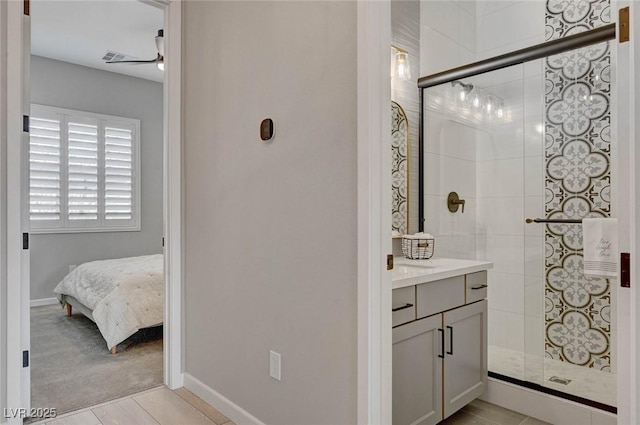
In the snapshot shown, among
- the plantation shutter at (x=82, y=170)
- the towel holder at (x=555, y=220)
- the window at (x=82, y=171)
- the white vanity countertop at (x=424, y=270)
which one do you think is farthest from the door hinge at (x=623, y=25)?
the plantation shutter at (x=82, y=170)

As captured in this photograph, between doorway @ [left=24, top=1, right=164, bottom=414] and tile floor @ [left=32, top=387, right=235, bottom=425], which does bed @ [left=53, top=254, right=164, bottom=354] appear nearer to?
doorway @ [left=24, top=1, right=164, bottom=414]

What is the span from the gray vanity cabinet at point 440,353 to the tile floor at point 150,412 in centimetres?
98

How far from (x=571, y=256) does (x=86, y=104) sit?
213 inches

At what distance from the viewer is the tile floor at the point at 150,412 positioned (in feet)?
7.28

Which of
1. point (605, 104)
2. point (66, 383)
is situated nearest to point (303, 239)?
point (66, 383)

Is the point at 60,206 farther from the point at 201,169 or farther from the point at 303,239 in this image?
the point at 303,239

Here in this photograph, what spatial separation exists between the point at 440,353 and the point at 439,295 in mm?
282

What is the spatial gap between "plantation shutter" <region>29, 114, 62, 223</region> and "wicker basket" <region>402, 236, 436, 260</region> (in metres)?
4.43

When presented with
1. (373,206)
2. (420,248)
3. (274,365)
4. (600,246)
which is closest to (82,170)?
(274,365)

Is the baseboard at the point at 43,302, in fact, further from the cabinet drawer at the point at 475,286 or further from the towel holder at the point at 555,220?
the towel holder at the point at 555,220

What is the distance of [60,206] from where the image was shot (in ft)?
16.5

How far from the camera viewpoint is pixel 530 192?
304 centimetres

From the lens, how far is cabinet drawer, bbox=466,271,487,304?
91.7 inches

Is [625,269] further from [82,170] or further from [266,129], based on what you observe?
[82,170]
